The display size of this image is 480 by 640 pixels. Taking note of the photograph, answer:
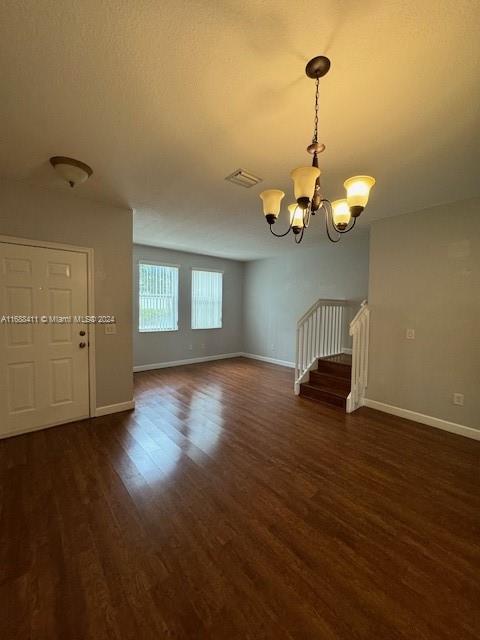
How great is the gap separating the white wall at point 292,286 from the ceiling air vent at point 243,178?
2368mm

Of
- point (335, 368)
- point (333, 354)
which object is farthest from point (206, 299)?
point (335, 368)

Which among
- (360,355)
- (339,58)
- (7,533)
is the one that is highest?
(339,58)

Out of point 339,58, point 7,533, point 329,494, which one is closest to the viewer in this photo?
point 339,58

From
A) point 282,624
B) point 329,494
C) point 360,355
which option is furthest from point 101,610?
point 360,355

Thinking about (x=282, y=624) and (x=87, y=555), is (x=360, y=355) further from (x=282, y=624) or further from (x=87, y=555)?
(x=87, y=555)

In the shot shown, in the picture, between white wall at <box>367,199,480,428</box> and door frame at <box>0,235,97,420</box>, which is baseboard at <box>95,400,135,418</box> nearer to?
door frame at <box>0,235,97,420</box>

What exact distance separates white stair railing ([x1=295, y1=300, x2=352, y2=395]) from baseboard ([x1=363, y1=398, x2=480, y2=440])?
1040mm

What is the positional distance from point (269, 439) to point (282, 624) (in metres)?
1.64

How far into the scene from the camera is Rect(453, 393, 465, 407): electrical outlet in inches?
117

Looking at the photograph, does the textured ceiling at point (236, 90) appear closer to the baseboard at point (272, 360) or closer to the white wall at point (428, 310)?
the white wall at point (428, 310)

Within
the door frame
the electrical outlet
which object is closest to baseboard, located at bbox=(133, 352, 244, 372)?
the door frame

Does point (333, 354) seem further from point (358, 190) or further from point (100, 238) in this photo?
point (100, 238)

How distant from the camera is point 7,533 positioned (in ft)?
5.28

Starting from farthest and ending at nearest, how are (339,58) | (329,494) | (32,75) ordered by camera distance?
(329,494), (32,75), (339,58)
